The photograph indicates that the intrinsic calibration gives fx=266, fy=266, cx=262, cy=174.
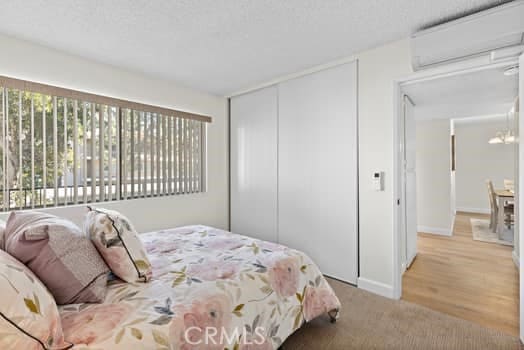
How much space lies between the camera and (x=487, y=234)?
4906 mm

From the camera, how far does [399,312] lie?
2252 millimetres

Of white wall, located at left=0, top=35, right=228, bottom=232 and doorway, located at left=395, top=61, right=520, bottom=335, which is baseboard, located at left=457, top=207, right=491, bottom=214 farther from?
white wall, located at left=0, top=35, right=228, bottom=232

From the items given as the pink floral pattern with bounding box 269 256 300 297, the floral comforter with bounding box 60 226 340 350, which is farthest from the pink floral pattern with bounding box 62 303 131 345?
the pink floral pattern with bounding box 269 256 300 297

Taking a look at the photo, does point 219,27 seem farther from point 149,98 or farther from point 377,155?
point 377,155

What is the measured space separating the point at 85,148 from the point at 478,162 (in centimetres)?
900

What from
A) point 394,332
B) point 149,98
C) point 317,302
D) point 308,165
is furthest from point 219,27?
point 394,332

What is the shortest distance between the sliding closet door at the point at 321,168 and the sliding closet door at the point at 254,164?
158mm

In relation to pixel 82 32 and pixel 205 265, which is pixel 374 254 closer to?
pixel 205 265

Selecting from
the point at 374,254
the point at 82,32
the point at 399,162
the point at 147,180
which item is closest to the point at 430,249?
the point at 374,254

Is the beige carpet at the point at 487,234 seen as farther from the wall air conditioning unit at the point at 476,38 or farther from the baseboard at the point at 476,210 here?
the wall air conditioning unit at the point at 476,38

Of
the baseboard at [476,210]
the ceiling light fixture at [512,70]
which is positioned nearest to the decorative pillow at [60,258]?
the ceiling light fixture at [512,70]

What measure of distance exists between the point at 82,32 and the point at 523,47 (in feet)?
11.2

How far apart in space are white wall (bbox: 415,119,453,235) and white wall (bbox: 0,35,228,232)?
382 centimetres

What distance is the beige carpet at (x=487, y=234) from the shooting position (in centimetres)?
443
